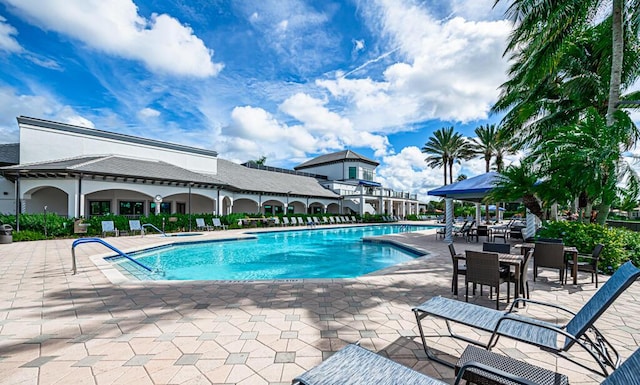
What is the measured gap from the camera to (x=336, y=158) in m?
41.2

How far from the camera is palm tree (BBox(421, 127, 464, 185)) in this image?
3077 centimetres

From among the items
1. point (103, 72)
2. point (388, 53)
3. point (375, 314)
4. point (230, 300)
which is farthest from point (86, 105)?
point (375, 314)

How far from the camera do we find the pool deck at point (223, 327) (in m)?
2.73

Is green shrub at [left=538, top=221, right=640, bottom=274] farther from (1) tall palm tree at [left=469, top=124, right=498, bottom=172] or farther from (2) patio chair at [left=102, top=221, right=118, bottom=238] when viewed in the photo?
(1) tall palm tree at [left=469, top=124, right=498, bottom=172]

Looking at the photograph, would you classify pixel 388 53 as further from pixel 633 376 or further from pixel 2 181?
pixel 2 181

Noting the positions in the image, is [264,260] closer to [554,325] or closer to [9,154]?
[554,325]

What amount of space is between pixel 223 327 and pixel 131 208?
21986mm

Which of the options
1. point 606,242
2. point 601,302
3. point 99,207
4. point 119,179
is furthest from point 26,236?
point 606,242

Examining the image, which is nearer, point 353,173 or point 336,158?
point 353,173

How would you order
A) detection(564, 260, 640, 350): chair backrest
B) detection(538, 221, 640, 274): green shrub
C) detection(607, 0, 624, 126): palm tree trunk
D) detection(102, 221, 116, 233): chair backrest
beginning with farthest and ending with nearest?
detection(102, 221, 116, 233): chair backrest, detection(607, 0, 624, 126): palm tree trunk, detection(538, 221, 640, 274): green shrub, detection(564, 260, 640, 350): chair backrest

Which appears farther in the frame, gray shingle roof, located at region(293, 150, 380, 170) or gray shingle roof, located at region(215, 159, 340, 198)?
gray shingle roof, located at region(293, 150, 380, 170)

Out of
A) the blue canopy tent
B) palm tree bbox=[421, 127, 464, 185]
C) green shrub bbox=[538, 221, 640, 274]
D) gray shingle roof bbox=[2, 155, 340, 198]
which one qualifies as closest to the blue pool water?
the blue canopy tent

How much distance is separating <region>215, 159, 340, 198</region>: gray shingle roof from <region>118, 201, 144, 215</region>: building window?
6557 mm

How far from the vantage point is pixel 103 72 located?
13.3 metres
